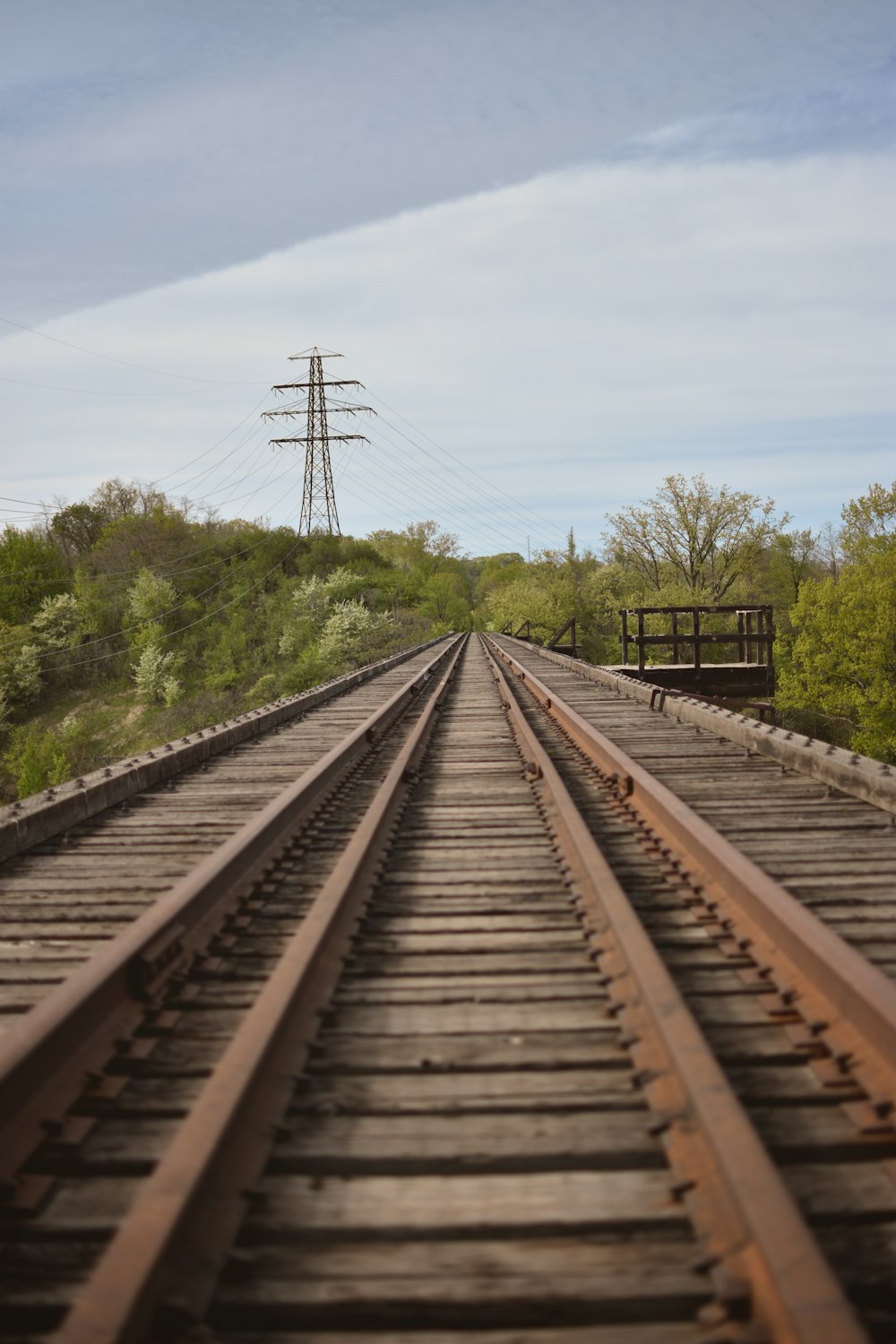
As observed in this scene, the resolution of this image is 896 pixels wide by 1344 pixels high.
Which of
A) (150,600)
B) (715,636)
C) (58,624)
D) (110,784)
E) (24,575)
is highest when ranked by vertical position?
(24,575)

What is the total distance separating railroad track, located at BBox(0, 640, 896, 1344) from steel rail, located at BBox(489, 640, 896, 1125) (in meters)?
0.01

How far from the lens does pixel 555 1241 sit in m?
2.01

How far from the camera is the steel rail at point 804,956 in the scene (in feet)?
8.43

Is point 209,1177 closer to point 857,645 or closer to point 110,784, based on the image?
point 110,784

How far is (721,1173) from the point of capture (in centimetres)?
198

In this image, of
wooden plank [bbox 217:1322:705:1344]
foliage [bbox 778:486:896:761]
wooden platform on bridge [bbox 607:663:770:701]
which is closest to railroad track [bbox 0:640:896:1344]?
wooden plank [bbox 217:1322:705:1344]

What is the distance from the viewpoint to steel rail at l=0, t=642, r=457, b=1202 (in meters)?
2.38

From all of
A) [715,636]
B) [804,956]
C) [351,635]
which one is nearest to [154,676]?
[351,635]

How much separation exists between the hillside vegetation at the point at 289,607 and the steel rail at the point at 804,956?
34.6 metres

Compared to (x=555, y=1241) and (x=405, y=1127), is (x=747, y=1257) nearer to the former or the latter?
(x=555, y=1241)

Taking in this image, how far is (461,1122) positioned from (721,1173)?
75cm

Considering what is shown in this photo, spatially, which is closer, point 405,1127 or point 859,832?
point 405,1127

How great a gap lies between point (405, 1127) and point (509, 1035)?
22.9 inches

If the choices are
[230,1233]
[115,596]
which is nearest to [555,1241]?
[230,1233]
